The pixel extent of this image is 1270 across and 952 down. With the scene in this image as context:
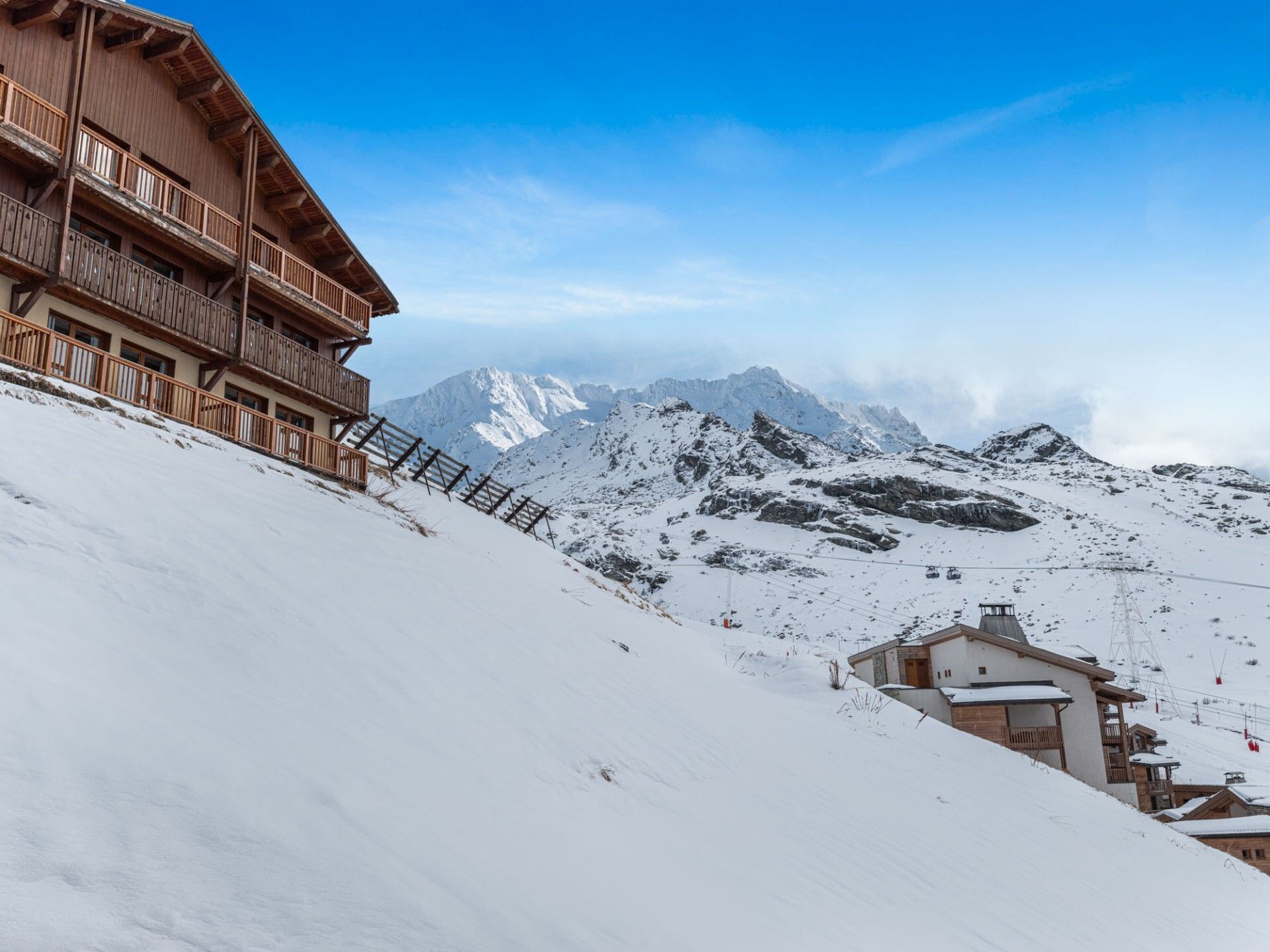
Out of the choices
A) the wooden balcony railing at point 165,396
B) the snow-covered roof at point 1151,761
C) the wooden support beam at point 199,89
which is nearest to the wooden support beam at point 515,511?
the wooden balcony railing at point 165,396

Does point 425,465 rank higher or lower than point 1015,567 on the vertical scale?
higher

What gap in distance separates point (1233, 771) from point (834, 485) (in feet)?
194

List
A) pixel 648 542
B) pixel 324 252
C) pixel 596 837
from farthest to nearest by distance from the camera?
pixel 648 542
pixel 324 252
pixel 596 837

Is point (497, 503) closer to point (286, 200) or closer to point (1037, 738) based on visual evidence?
point (286, 200)

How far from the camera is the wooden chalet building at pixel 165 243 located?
18.5m

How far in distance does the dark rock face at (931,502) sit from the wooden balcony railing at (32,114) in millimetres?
85443

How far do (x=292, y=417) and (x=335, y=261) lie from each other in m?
5.98

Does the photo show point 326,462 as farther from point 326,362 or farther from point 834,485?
point 834,485

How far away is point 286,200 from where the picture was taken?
27.3 metres

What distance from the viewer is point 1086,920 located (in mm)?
11047

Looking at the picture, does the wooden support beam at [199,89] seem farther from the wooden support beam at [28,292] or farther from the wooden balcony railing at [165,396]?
the wooden balcony railing at [165,396]

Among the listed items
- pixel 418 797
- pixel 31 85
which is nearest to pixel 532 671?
pixel 418 797

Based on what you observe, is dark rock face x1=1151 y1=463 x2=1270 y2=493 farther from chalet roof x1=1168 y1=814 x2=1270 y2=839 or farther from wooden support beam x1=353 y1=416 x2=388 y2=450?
wooden support beam x1=353 y1=416 x2=388 y2=450

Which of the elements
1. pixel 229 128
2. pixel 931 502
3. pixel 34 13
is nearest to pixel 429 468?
pixel 229 128
